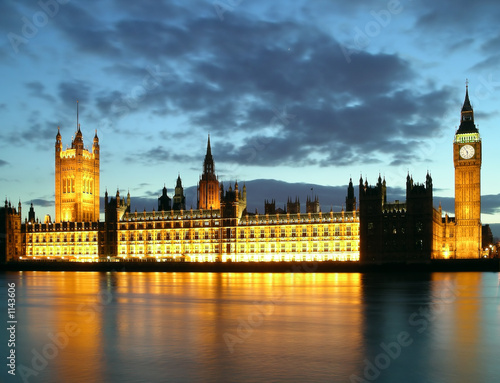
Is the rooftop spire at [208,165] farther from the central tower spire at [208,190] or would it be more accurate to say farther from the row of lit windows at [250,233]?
the row of lit windows at [250,233]

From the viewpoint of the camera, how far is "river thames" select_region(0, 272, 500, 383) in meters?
21.0

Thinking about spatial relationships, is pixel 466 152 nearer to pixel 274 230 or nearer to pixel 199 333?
pixel 274 230

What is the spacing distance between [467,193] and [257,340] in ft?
333

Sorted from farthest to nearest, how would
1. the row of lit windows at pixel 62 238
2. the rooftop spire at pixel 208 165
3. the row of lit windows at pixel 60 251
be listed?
the rooftop spire at pixel 208 165
the row of lit windows at pixel 62 238
the row of lit windows at pixel 60 251

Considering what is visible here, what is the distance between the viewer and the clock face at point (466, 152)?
395 feet

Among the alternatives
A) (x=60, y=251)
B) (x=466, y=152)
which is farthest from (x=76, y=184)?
(x=466, y=152)

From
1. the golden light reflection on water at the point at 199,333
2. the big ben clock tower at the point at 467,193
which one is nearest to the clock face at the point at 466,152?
the big ben clock tower at the point at 467,193

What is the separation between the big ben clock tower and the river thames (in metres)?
76.6

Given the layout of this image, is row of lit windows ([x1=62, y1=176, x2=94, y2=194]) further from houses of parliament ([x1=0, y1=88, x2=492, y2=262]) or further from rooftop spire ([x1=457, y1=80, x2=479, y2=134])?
rooftop spire ([x1=457, y1=80, x2=479, y2=134])

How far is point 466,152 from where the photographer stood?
396ft

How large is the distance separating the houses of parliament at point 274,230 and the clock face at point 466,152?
183 millimetres

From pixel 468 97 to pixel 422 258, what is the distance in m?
42.0

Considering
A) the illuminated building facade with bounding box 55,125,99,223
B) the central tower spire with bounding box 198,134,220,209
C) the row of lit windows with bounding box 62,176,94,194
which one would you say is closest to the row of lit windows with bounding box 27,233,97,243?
the illuminated building facade with bounding box 55,125,99,223

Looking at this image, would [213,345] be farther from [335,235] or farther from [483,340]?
[335,235]
